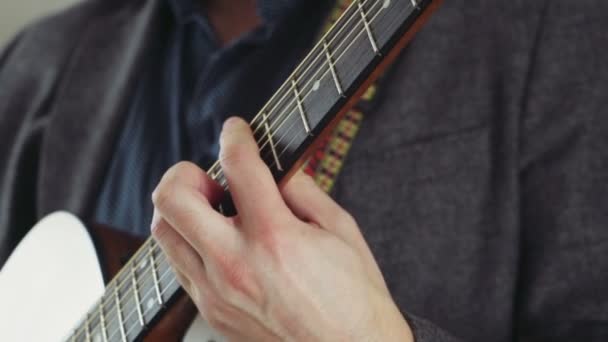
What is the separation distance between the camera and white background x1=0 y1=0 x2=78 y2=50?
61.4 inches

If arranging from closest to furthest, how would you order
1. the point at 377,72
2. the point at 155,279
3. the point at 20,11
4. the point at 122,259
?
the point at 377,72, the point at 155,279, the point at 122,259, the point at 20,11

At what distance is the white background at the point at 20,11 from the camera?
1.56m

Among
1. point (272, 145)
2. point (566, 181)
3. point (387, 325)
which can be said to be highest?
point (272, 145)

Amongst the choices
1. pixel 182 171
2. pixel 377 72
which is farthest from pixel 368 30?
pixel 182 171

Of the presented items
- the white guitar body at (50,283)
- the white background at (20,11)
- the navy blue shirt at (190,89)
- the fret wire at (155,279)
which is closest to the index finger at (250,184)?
the fret wire at (155,279)

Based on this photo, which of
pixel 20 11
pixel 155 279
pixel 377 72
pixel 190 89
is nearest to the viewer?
pixel 377 72

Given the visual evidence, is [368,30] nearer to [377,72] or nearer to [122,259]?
[377,72]

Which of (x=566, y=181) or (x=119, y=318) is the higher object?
(x=119, y=318)

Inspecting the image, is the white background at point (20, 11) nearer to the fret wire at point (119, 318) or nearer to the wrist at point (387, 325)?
the fret wire at point (119, 318)

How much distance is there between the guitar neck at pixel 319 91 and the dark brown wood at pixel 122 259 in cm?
1

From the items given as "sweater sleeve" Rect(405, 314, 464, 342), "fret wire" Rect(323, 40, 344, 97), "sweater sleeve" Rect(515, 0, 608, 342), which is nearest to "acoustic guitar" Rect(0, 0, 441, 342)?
"fret wire" Rect(323, 40, 344, 97)

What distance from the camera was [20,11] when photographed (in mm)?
1565

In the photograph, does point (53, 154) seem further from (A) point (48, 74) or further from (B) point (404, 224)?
(B) point (404, 224)

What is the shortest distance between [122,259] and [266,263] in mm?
235
